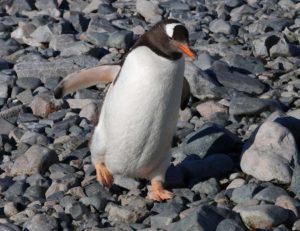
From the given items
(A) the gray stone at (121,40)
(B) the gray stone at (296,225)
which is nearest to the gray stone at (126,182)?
(B) the gray stone at (296,225)

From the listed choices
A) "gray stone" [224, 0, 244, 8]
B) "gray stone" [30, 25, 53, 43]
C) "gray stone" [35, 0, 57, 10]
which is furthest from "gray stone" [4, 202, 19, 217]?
"gray stone" [224, 0, 244, 8]

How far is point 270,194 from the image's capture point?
5004 mm

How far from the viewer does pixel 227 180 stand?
5.51 m

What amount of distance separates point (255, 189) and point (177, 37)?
99cm

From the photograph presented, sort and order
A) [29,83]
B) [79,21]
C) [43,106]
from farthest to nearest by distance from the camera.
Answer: [79,21] → [29,83] → [43,106]

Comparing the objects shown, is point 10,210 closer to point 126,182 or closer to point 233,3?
point 126,182

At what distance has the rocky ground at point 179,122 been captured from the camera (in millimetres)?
4918

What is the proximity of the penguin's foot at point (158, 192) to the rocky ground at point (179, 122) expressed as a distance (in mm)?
74

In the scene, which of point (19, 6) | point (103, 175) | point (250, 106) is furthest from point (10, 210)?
point (19, 6)

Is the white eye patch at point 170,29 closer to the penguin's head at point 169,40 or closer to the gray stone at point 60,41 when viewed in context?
the penguin's head at point 169,40

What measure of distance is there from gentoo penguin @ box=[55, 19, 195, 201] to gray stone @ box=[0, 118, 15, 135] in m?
1.20

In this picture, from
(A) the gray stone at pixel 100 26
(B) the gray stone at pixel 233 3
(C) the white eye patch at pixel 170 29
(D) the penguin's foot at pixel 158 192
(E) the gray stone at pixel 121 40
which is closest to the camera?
(C) the white eye patch at pixel 170 29

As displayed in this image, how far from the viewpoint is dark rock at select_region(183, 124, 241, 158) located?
585 centimetres

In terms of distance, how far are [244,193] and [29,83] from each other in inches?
117
